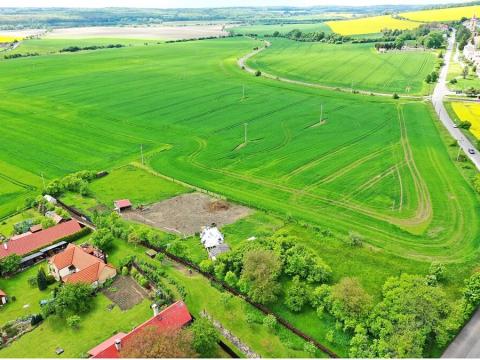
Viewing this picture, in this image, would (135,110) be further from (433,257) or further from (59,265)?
(433,257)

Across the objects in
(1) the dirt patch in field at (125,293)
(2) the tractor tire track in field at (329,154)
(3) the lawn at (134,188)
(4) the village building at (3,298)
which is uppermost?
→ (2) the tractor tire track in field at (329,154)

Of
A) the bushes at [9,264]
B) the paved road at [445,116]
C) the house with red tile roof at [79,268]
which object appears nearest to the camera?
the house with red tile roof at [79,268]

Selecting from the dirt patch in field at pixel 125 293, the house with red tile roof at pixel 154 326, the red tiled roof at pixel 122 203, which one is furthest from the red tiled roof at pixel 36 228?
the house with red tile roof at pixel 154 326

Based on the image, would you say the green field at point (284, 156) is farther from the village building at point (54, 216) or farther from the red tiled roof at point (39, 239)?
the red tiled roof at point (39, 239)

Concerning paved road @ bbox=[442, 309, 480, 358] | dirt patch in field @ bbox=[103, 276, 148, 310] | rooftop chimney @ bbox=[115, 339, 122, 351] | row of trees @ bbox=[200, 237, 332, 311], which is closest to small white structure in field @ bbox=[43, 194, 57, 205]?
dirt patch in field @ bbox=[103, 276, 148, 310]

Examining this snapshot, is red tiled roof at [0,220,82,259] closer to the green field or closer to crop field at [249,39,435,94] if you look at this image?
the green field

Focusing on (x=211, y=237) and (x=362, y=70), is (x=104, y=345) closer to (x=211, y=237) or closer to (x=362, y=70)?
(x=211, y=237)
